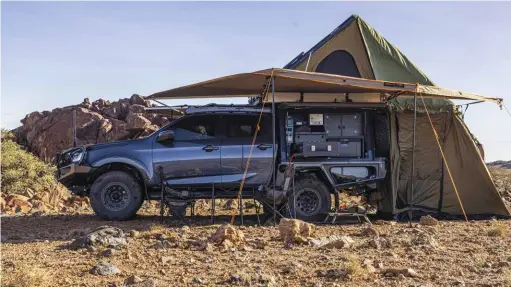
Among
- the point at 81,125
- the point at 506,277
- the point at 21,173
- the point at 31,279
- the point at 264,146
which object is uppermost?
the point at 81,125

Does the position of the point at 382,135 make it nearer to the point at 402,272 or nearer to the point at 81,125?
the point at 402,272

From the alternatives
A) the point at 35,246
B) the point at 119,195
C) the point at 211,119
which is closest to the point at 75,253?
the point at 35,246

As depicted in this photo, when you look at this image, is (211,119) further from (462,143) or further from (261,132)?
(462,143)

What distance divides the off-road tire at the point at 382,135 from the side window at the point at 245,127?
2.22 metres

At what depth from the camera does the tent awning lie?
930 cm

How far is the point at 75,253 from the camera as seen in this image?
6992mm

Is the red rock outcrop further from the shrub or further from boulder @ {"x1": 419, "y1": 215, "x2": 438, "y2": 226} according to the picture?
boulder @ {"x1": 419, "y1": 215, "x2": 438, "y2": 226}

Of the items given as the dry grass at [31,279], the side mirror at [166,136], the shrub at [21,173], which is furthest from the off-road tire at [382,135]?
the shrub at [21,173]

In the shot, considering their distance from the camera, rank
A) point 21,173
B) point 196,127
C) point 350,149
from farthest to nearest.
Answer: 1. point 21,173
2. point 350,149
3. point 196,127

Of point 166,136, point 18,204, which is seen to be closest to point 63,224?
point 166,136

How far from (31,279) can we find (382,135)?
7665mm

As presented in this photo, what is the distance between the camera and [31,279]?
17.3 feet

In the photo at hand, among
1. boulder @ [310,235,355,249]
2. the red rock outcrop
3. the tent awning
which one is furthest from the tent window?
the red rock outcrop

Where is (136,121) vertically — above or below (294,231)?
above
